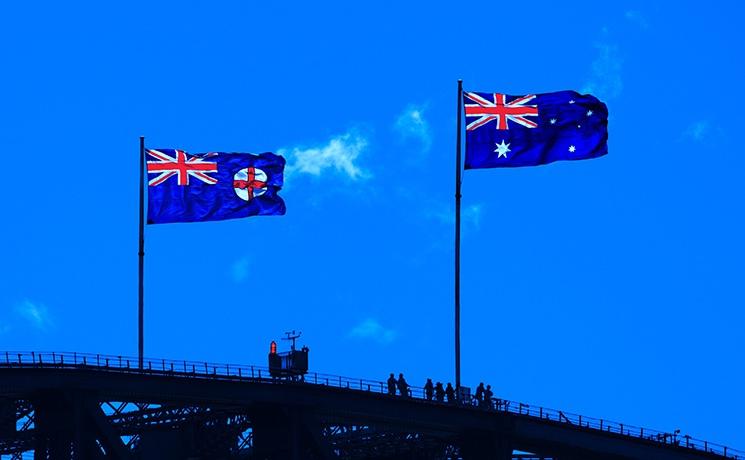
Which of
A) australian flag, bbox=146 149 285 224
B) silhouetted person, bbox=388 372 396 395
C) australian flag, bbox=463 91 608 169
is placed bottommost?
silhouetted person, bbox=388 372 396 395

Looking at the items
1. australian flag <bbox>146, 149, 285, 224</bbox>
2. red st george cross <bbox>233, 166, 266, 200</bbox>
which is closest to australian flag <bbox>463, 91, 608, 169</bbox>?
australian flag <bbox>146, 149, 285, 224</bbox>

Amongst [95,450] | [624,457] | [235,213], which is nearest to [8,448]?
[95,450]

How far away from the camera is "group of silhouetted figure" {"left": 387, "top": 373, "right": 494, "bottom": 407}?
12669 cm

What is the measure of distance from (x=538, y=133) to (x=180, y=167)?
59.5 feet

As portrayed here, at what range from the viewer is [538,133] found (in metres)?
122

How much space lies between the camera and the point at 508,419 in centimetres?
13038

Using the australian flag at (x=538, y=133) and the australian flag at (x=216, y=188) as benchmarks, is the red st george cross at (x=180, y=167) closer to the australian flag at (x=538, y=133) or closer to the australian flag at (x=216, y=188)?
the australian flag at (x=216, y=188)

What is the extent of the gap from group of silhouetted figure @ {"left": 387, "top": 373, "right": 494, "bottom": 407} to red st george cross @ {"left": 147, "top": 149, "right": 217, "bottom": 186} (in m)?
14.1

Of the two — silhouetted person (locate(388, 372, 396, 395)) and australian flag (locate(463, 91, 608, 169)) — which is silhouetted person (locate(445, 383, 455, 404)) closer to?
silhouetted person (locate(388, 372, 396, 395))

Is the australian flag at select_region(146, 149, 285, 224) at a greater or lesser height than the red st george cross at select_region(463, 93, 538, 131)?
lesser

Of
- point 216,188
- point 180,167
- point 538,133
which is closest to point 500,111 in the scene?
point 538,133

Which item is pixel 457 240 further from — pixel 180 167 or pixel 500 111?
pixel 180 167

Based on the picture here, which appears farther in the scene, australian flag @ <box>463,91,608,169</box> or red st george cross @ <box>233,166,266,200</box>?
red st george cross @ <box>233,166,266,200</box>

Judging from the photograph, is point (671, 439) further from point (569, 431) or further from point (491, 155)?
point (491, 155)
